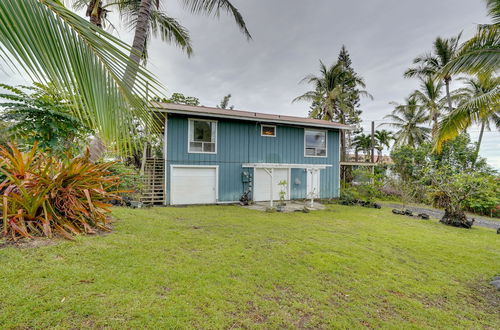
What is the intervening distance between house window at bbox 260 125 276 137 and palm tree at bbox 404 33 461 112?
12418 millimetres

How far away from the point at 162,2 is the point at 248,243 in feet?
26.5

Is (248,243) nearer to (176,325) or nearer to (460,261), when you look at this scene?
(176,325)

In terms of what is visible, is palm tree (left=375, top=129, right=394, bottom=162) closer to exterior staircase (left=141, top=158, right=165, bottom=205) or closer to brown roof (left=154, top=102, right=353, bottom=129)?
brown roof (left=154, top=102, right=353, bottom=129)

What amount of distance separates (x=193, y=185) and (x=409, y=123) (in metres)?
21.4

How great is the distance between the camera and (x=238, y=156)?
11.0 m

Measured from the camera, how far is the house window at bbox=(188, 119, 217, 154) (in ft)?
33.5

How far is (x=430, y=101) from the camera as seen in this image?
17.9m

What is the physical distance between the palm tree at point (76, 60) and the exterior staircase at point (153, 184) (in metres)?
9.00

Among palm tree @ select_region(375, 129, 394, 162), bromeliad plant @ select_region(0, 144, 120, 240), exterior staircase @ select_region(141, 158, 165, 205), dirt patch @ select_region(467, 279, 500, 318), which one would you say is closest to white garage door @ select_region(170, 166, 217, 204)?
exterior staircase @ select_region(141, 158, 165, 205)

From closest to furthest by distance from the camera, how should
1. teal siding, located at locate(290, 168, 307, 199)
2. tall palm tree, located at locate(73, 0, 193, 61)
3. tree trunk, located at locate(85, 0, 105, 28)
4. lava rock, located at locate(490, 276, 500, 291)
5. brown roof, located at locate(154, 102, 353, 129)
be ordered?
lava rock, located at locate(490, 276, 500, 291)
tree trunk, located at locate(85, 0, 105, 28)
tall palm tree, located at locate(73, 0, 193, 61)
brown roof, located at locate(154, 102, 353, 129)
teal siding, located at locate(290, 168, 307, 199)

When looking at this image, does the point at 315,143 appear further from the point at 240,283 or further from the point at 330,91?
the point at 240,283

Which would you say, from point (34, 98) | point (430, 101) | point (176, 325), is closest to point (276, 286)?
point (176, 325)

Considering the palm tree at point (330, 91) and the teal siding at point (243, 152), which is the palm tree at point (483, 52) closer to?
the teal siding at point (243, 152)

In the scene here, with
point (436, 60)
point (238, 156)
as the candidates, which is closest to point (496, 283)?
point (238, 156)
